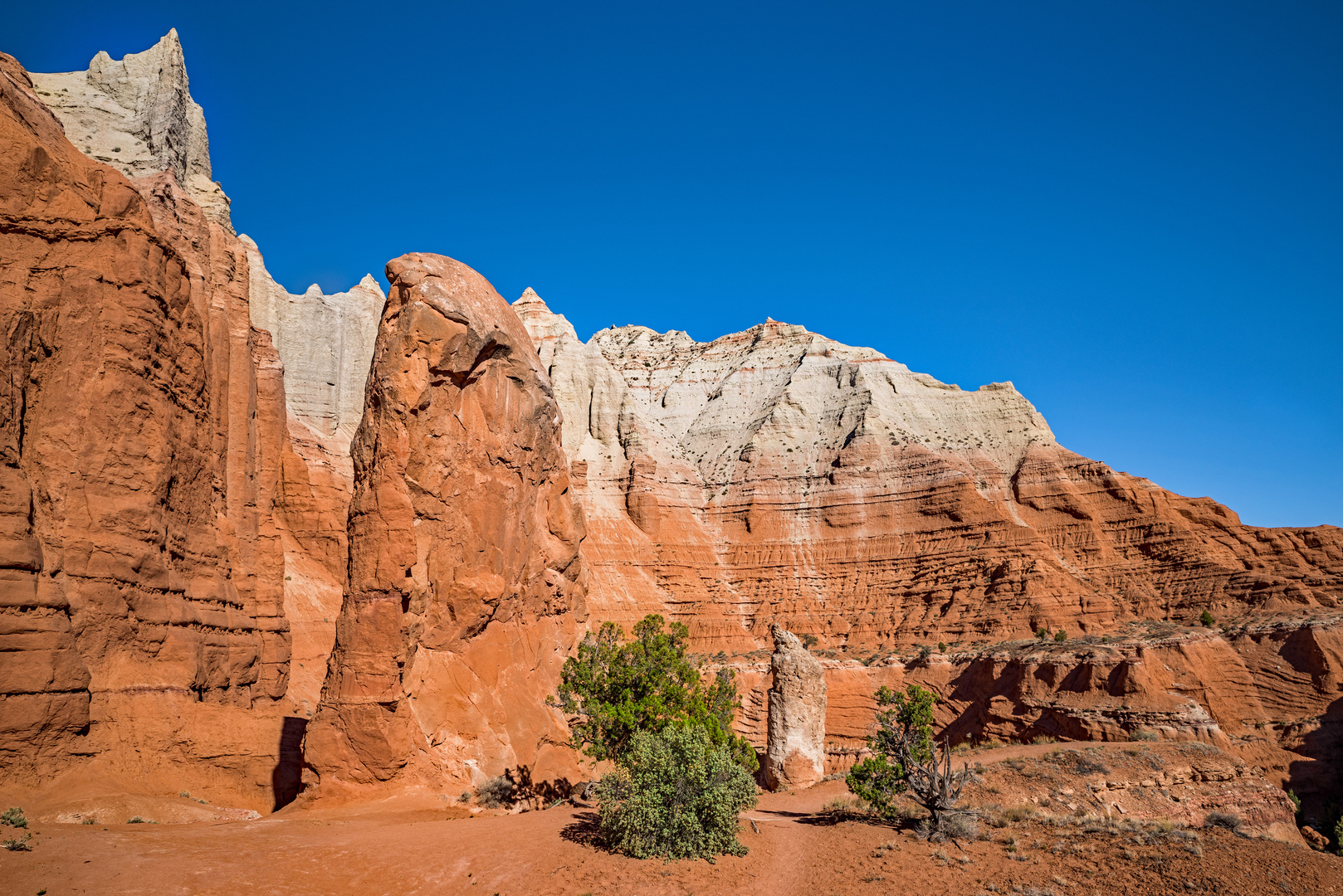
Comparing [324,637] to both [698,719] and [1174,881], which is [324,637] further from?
[1174,881]

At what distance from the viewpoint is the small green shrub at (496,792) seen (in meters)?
19.2

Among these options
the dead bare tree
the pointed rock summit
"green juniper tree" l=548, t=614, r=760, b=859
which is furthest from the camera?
the pointed rock summit

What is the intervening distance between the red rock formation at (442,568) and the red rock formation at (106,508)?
16.4 feet

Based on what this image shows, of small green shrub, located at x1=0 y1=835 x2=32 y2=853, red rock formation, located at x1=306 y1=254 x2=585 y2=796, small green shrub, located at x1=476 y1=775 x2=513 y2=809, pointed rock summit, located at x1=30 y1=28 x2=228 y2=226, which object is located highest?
pointed rock summit, located at x1=30 y1=28 x2=228 y2=226

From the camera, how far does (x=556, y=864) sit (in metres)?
14.1

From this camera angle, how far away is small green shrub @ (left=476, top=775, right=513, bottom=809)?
758 inches

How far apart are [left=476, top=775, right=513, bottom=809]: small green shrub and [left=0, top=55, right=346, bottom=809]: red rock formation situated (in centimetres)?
736

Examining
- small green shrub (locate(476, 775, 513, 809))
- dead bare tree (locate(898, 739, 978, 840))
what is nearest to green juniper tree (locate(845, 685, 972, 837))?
dead bare tree (locate(898, 739, 978, 840))

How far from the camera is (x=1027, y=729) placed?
34031 millimetres

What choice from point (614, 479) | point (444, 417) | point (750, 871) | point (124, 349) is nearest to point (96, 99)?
point (124, 349)

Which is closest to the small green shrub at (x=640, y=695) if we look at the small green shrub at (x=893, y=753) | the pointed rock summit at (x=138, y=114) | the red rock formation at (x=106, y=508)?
the small green shrub at (x=893, y=753)

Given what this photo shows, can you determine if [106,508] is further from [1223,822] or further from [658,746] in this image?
[1223,822]

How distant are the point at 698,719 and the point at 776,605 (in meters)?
39.6

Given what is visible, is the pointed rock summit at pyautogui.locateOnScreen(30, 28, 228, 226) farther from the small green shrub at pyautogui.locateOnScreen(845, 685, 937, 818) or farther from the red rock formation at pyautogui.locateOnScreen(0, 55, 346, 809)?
the small green shrub at pyautogui.locateOnScreen(845, 685, 937, 818)
